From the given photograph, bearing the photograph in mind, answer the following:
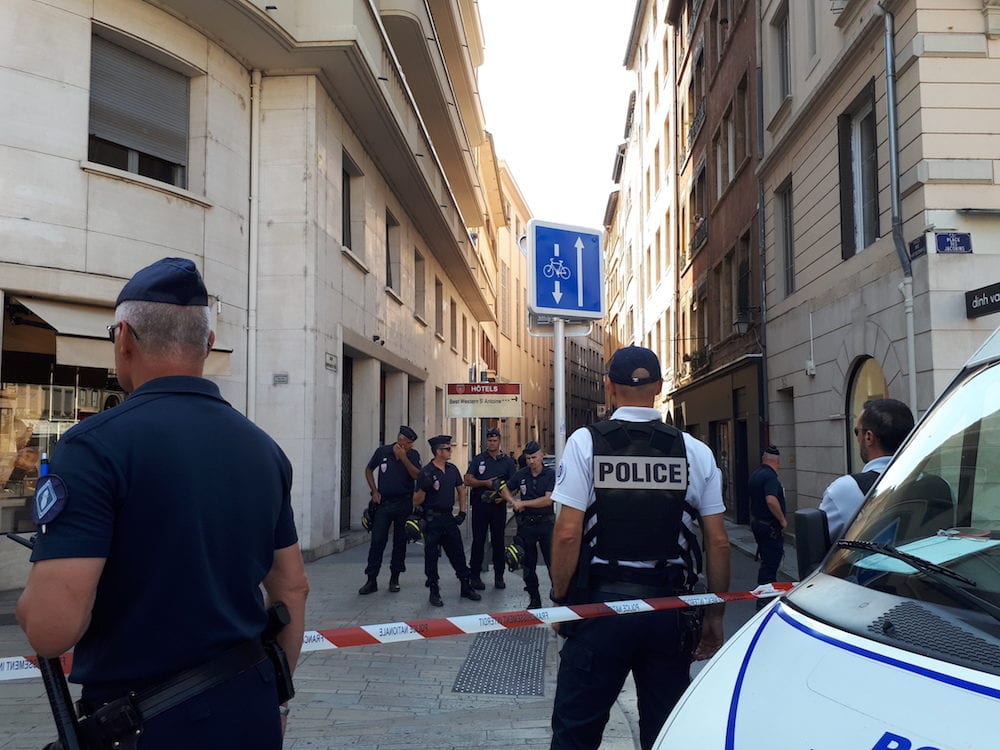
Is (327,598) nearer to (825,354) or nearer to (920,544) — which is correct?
(920,544)

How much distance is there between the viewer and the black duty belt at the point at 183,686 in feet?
6.06

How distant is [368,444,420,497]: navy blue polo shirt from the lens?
33.0ft

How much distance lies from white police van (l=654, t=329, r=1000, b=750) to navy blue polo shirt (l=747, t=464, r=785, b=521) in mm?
7277

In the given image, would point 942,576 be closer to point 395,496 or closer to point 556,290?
point 556,290

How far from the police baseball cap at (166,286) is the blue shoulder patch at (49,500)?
1.58 feet

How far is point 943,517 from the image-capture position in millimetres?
2322

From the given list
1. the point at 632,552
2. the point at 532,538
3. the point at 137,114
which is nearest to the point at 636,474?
the point at 632,552

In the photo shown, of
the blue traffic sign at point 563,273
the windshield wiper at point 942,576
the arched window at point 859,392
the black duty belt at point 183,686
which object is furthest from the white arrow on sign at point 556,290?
the arched window at point 859,392

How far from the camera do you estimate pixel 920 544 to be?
2.23 meters

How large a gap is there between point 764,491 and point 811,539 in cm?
732

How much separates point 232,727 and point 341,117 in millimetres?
12893

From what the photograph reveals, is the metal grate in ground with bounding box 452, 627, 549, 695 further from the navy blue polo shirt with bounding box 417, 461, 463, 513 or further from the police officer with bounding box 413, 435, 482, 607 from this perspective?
the navy blue polo shirt with bounding box 417, 461, 463, 513

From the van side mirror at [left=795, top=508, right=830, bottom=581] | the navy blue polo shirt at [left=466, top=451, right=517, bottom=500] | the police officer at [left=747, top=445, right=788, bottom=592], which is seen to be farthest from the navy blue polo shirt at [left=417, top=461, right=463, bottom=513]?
the van side mirror at [left=795, top=508, right=830, bottom=581]

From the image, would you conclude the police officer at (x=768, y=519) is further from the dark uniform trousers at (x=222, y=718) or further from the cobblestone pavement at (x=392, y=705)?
the dark uniform trousers at (x=222, y=718)
